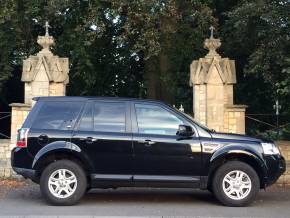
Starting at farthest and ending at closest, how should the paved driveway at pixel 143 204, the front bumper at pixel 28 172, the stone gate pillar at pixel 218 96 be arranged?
the stone gate pillar at pixel 218 96, the front bumper at pixel 28 172, the paved driveway at pixel 143 204

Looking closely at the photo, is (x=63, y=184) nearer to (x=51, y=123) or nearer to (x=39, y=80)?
(x=51, y=123)

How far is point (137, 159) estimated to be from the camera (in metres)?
9.62

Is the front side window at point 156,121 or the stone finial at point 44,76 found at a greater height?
the stone finial at point 44,76

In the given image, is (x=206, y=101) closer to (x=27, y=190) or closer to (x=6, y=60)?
(x=27, y=190)

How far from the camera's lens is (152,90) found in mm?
20703

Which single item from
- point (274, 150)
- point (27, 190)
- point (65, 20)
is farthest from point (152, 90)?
point (274, 150)

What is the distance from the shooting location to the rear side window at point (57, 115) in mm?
9805

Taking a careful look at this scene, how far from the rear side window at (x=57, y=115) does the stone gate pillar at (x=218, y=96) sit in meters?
4.64

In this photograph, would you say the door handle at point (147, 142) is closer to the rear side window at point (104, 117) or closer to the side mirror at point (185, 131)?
the rear side window at point (104, 117)

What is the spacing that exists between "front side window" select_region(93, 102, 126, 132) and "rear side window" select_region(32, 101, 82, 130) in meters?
0.36

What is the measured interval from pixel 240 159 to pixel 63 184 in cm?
311

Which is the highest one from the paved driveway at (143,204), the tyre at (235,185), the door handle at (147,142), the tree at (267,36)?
the tree at (267,36)

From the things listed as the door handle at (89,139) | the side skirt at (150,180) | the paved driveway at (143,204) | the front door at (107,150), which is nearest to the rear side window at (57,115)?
the front door at (107,150)

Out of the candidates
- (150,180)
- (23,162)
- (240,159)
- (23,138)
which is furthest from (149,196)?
(23,138)
